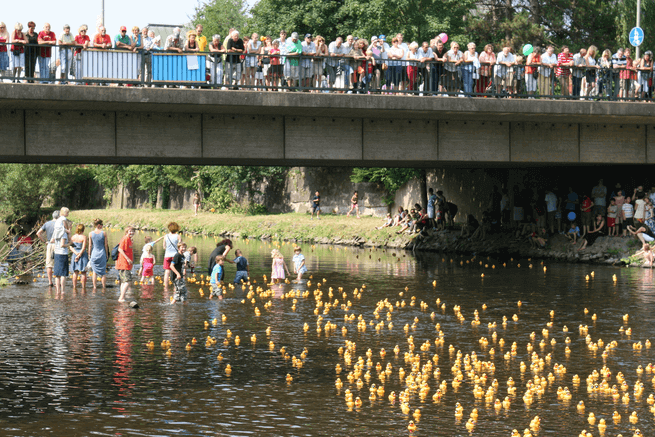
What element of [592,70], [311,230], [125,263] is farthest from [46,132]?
[311,230]

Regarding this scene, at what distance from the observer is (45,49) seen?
20672 millimetres

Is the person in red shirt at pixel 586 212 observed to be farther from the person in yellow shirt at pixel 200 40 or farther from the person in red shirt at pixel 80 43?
the person in red shirt at pixel 80 43

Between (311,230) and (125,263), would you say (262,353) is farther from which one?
(311,230)

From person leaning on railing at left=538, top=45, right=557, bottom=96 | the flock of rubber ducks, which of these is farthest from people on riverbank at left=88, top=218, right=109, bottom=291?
person leaning on railing at left=538, top=45, right=557, bottom=96

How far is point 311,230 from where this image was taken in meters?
44.7

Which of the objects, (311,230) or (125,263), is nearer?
(125,263)

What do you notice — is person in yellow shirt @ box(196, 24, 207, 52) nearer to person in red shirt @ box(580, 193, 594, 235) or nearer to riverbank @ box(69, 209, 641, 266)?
person in red shirt @ box(580, 193, 594, 235)

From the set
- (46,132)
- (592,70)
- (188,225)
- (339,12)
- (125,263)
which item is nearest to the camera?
(125,263)

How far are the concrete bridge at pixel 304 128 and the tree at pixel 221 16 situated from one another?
159ft

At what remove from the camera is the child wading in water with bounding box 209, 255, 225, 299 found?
19266 millimetres

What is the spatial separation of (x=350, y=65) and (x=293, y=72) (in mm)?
1666

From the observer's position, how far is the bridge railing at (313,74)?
2058 cm

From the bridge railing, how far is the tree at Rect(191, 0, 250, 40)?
48710mm

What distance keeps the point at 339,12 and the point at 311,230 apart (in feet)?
45.5
